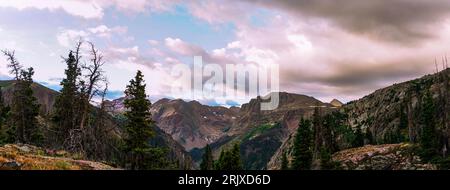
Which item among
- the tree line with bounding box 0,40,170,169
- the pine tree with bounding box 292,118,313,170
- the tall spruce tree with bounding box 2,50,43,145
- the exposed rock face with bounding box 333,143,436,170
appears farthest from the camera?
the pine tree with bounding box 292,118,313,170

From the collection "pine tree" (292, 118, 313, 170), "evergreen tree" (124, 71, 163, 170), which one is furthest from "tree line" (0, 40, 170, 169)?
"pine tree" (292, 118, 313, 170)

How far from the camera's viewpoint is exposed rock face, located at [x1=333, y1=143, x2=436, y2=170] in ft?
309

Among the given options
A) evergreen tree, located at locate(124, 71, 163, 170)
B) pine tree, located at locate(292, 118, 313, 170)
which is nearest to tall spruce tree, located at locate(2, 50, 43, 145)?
evergreen tree, located at locate(124, 71, 163, 170)

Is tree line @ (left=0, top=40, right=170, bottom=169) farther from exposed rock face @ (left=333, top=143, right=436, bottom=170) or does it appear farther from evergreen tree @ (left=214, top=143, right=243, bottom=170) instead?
exposed rock face @ (left=333, top=143, right=436, bottom=170)

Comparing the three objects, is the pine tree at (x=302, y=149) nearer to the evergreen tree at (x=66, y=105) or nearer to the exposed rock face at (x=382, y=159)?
the exposed rock face at (x=382, y=159)

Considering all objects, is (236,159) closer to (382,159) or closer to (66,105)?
(66,105)

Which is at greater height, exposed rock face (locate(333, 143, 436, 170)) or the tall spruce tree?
the tall spruce tree

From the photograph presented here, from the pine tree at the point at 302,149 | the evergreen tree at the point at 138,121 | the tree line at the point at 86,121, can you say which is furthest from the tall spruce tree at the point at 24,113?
the pine tree at the point at 302,149

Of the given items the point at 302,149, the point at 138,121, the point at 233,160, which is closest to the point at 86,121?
the point at 138,121

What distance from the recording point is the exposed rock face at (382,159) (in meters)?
94.1

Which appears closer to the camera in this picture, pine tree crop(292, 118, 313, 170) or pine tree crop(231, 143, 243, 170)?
pine tree crop(231, 143, 243, 170)

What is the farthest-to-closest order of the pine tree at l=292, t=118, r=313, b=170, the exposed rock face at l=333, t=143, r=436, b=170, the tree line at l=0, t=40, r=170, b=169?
the pine tree at l=292, t=118, r=313, b=170 → the exposed rock face at l=333, t=143, r=436, b=170 → the tree line at l=0, t=40, r=170, b=169

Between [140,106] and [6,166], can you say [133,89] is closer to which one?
[140,106]
